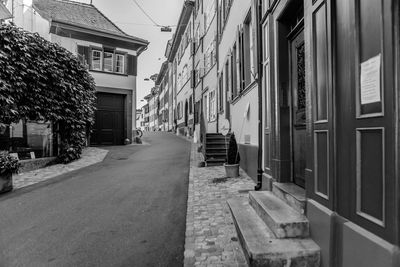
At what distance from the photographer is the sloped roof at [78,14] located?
1504 cm

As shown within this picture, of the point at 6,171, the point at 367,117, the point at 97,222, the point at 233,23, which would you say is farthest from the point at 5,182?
the point at 233,23

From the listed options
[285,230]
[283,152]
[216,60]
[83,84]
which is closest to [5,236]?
[285,230]

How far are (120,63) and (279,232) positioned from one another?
15.2 metres

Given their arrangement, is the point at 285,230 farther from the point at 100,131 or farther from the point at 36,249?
the point at 100,131

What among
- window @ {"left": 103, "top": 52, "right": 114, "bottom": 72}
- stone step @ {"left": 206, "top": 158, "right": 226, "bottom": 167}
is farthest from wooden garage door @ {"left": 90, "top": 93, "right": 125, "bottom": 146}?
stone step @ {"left": 206, "top": 158, "right": 226, "bottom": 167}

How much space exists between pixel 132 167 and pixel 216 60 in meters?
6.27

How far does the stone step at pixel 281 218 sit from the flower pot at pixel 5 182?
229 inches

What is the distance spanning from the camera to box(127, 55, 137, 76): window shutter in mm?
16203

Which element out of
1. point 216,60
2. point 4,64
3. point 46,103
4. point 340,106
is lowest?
point 340,106

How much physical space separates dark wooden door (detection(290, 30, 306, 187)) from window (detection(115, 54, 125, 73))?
1345 centimetres

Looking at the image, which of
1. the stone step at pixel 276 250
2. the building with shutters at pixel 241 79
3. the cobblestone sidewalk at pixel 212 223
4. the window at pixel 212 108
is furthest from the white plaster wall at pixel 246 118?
the window at pixel 212 108

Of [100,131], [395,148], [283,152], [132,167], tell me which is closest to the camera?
[395,148]

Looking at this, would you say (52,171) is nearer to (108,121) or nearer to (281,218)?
(108,121)

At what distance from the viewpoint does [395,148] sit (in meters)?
1.66
